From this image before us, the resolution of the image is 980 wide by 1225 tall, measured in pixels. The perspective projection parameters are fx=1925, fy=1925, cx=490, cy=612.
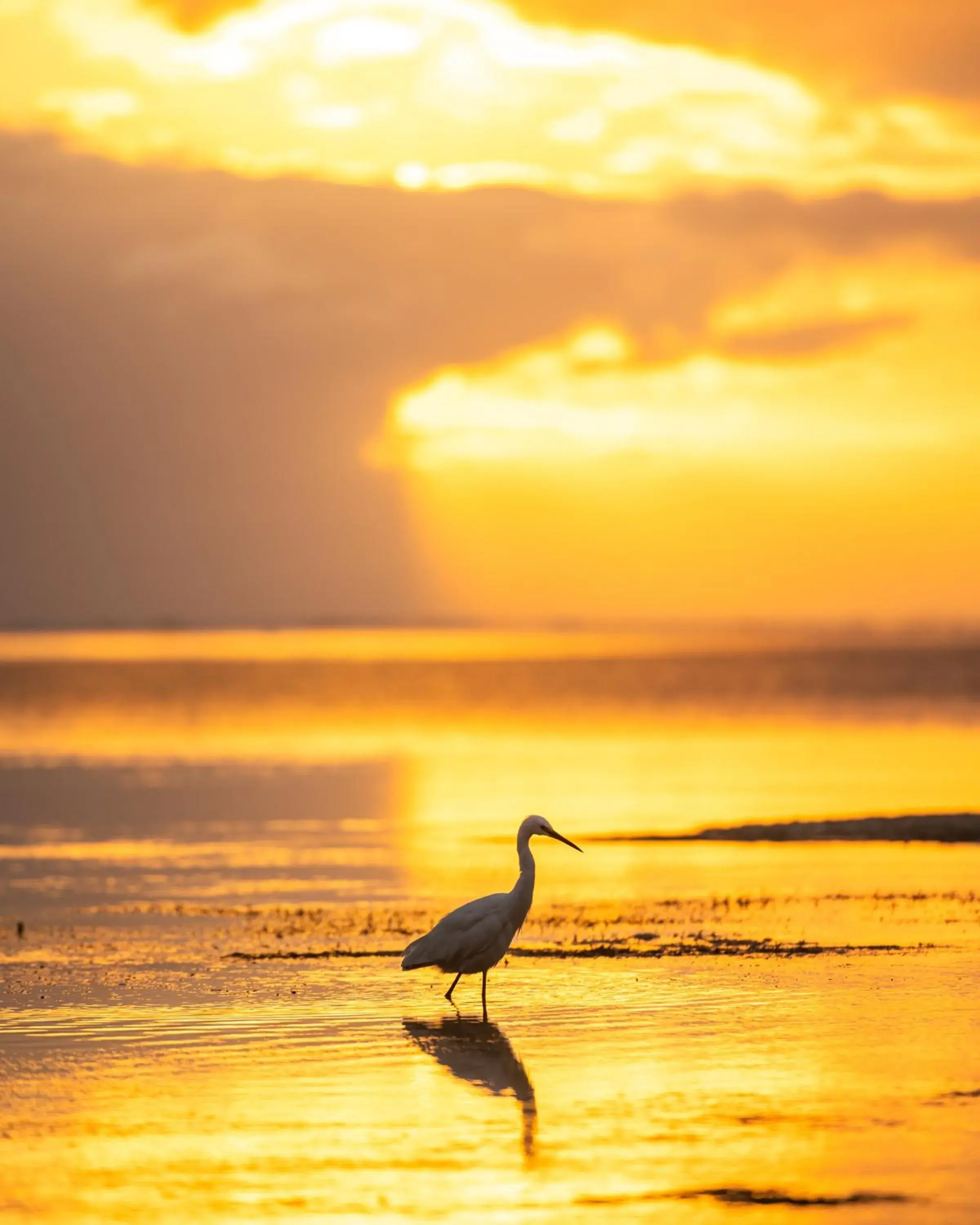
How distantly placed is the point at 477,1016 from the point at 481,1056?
5.49 feet

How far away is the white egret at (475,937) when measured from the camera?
16.8 m

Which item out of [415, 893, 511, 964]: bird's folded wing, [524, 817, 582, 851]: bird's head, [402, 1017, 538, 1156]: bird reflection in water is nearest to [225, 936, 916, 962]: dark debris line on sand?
[524, 817, 582, 851]: bird's head

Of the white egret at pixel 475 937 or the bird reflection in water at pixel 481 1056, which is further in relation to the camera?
the white egret at pixel 475 937

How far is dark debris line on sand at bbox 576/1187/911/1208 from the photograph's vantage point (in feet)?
34.2

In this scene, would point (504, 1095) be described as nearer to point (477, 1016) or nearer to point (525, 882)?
point (477, 1016)

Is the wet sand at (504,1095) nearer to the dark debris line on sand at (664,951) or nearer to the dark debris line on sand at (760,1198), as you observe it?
the dark debris line on sand at (760,1198)

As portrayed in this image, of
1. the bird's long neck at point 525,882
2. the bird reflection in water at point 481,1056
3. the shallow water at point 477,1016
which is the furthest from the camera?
the bird's long neck at point 525,882

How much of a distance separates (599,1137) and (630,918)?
10.6 metres

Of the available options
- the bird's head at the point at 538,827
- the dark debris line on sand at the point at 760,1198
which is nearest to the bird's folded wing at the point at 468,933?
the bird's head at the point at 538,827

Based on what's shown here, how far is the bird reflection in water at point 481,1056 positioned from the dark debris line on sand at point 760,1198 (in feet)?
3.85

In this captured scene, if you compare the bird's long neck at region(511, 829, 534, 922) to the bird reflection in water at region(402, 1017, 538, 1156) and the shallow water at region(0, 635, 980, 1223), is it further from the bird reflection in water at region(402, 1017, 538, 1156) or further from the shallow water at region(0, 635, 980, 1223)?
the bird reflection in water at region(402, 1017, 538, 1156)

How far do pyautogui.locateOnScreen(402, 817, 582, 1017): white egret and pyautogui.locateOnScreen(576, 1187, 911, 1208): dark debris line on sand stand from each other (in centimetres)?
595

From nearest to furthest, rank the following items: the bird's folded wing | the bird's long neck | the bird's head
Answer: the bird's folded wing → the bird's long neck → the bird's head

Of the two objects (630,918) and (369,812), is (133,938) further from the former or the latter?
(369,812)
